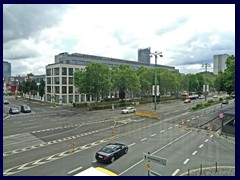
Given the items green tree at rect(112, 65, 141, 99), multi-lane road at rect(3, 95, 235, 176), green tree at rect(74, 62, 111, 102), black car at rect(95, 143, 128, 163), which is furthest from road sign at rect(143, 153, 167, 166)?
green tree at rect(112, 65, 141, 99)

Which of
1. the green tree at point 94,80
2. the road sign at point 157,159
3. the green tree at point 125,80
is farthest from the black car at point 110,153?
the green tree at point 125,80

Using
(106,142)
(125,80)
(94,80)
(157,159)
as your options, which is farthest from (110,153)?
(125,80)

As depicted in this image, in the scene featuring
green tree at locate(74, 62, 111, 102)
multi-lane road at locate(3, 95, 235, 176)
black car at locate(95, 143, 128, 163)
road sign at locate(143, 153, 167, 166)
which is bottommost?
multi-lane road at locate(3, 95, 235, 176)

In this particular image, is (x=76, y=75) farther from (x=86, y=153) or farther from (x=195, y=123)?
(x=86, y=153)

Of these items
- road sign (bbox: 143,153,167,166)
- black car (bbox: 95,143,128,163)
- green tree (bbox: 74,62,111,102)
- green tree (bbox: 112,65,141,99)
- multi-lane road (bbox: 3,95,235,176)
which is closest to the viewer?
road sign (bbox: 143,153,167,166)

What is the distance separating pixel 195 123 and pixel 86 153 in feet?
58.2

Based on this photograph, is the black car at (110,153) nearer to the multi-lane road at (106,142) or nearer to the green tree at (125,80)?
the multi-lane road at (106,142)

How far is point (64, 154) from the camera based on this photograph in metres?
15.3

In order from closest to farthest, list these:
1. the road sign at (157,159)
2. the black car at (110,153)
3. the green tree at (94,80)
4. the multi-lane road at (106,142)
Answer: the road sign at (157,159) → the multi-lane road at (106,142) → the black car at (110,153) → the green tree at (94,80)

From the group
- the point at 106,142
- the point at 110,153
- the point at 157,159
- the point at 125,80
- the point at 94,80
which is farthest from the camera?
the point at 125,80

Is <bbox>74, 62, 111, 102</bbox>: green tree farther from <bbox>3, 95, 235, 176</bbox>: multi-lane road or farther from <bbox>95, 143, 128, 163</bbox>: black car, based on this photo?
<bbox>95, 143, 128, 163</bbox>: black car

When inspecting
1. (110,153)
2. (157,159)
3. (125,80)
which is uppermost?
(125,80)

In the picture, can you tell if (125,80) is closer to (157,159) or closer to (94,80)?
(94,80)

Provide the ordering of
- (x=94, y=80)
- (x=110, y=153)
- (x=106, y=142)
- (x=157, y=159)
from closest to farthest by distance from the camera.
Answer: (x=157, y=159)
(x=110, y=153)
(x=106, y=142)
(x=94, y=80)
